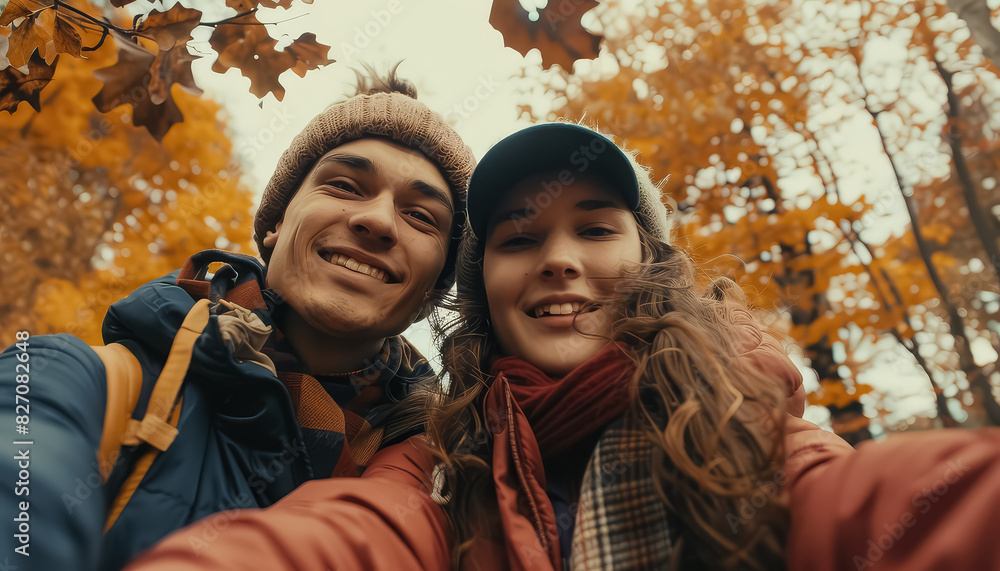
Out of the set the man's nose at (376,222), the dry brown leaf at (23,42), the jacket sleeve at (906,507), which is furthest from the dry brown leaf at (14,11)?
the jacket sleeve at (906,507)

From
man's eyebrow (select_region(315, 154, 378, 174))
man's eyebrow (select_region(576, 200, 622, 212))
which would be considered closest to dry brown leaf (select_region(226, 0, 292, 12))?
man's eyebrow (select_region(315, 154, 378, 174))

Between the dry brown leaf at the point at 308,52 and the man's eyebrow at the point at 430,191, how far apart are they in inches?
22.8

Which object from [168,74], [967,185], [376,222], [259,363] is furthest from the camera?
[967,185]

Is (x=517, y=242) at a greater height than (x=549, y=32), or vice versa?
(x=549, y=32)

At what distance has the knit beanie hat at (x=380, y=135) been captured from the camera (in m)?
2.58

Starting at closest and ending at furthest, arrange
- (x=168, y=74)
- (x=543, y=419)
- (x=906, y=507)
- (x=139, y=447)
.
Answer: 1. (x=906, y=507)
2. (x=139, y=447)
3. (x=543, y=419)
4. (x=168, y=74)

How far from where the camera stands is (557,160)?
208 centimetres

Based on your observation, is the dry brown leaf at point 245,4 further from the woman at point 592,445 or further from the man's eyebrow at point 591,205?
the man's eyebrow at point 591,205

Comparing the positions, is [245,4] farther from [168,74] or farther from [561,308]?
[561,308]

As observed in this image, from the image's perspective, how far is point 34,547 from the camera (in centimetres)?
125

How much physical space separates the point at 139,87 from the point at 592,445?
6.78ft

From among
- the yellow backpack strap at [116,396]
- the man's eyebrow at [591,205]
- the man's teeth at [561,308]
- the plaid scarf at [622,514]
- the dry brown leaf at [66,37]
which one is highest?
the dry brown leaf at [66,37]

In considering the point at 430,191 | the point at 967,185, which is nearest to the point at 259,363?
the point at 430,191

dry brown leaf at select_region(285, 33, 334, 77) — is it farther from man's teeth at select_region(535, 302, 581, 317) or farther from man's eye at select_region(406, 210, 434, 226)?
man's teeth at select_region(535, 302, 581, 317)
